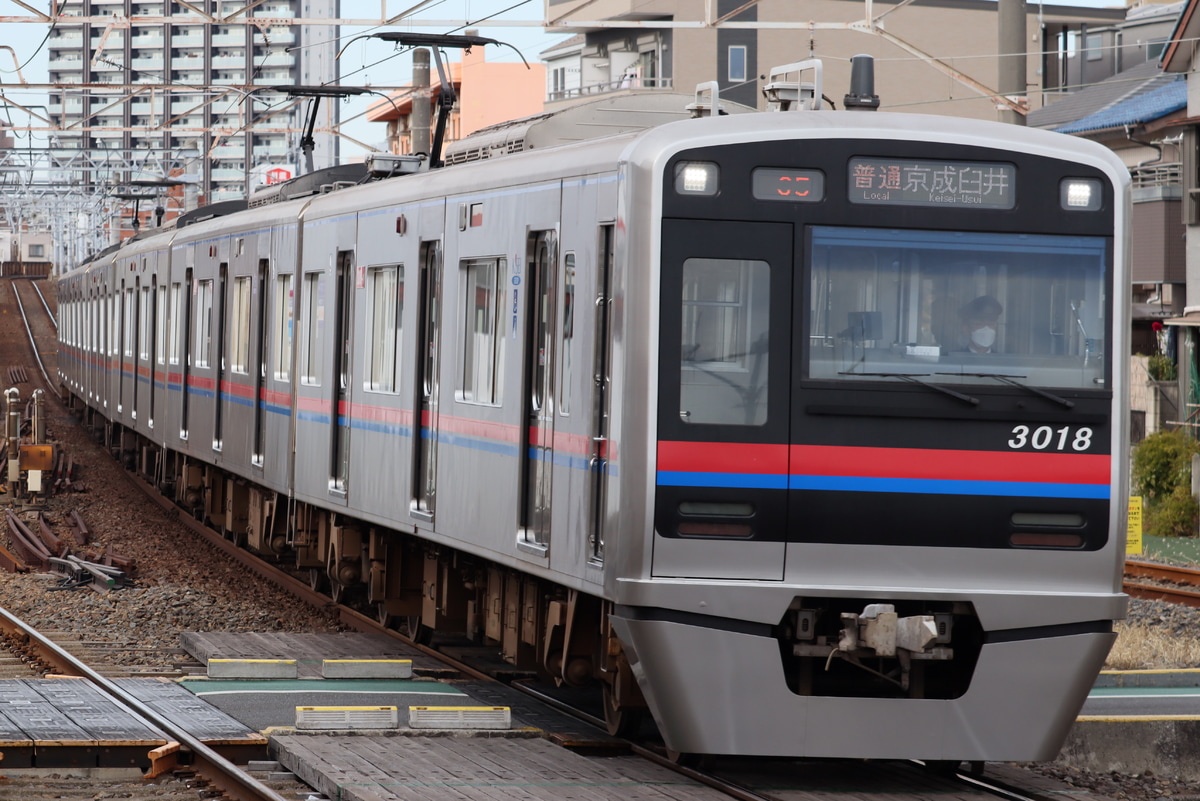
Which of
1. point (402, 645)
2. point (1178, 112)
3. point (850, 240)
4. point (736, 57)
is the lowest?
point (402, 645)

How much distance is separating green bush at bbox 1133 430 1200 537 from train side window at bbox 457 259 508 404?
1530 cm

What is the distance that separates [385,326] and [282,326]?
10.8ft

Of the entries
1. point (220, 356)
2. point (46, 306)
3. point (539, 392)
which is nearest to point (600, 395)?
point (539, 392)

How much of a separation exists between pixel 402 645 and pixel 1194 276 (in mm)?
16872

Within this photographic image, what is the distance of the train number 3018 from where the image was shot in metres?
7.09

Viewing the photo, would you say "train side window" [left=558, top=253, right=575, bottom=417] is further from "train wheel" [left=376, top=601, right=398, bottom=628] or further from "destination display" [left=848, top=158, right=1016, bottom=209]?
"train wheel" [left=376, top=601, right=398, bottom=628]

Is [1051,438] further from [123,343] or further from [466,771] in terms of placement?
[123,343]

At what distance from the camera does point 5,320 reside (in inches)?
2450

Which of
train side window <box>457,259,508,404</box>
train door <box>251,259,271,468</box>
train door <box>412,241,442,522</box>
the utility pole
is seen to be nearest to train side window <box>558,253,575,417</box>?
train side window <box>457,259,508,404</box>

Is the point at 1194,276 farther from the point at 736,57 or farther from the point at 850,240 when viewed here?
the point at 736,57

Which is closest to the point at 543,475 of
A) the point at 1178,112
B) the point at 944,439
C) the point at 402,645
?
the point at 944,439

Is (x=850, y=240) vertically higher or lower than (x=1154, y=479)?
higher

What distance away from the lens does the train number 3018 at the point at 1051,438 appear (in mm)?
7090

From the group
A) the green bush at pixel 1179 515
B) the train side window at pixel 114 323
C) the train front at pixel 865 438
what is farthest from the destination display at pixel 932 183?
the train side window at pixel 114 323
